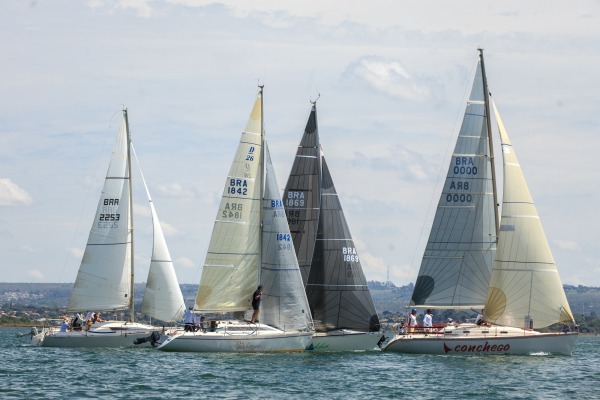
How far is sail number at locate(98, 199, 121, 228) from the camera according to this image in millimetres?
61250

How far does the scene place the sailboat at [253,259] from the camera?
177ft

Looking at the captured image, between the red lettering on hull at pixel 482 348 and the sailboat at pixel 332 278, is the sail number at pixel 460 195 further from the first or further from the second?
the red lettering on hull at pixel 482 348

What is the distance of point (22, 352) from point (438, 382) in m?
25.9

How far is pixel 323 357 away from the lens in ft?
177

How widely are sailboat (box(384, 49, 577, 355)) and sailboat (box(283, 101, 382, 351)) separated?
192 cm

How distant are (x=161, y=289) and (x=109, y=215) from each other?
4.62m

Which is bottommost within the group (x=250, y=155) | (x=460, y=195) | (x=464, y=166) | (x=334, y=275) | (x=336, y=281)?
(x=336, y=281)

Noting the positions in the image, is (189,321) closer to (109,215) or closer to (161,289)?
(161,289)

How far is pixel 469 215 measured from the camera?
2224 inches

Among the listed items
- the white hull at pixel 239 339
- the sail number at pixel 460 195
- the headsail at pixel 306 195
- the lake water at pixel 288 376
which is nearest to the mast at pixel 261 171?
the white hull at pixel 239 339

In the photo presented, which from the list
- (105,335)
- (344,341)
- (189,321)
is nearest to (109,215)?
(105,335)

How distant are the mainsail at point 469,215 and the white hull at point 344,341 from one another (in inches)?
169

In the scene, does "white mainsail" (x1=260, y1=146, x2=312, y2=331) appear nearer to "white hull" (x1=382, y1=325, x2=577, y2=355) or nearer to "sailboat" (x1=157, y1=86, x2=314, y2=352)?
"sailboat" (x1=157, y1=86, x2=314, y2=352)

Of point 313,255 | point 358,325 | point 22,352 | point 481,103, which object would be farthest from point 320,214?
point 22,352
